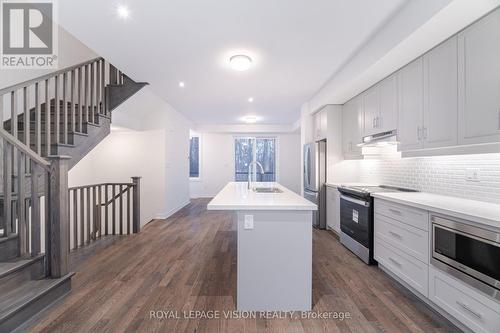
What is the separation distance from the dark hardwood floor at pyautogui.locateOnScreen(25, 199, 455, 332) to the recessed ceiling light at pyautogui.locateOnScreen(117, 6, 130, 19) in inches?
105

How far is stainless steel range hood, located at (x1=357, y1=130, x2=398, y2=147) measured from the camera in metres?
2.87

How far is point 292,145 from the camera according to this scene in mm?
8906

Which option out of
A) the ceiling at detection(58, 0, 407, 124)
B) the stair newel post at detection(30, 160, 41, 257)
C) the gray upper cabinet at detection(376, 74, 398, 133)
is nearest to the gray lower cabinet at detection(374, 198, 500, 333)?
the gray upper cabinet at detection(376, 74, 398, 133)

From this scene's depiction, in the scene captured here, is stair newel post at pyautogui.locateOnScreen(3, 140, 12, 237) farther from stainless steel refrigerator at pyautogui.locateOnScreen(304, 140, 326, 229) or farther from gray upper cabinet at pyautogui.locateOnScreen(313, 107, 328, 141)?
gray upper cabinet at pyautogui.locateOnScreen(313, 107, 328, 141)

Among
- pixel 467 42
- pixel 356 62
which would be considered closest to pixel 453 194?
pixel 467 42

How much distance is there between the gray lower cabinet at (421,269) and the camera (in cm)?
158

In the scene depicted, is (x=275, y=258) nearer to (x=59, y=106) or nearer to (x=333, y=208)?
(x=333, y=208)

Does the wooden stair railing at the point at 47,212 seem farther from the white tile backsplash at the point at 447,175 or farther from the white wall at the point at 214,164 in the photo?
the white wall at the point at 214,164

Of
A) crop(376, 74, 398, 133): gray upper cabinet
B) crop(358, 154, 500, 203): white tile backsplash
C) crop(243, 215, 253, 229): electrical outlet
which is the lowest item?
crop(243, 215, 253, 229): electrical outlet

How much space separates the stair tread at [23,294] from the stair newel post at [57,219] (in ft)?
0.33

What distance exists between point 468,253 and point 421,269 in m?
0.47

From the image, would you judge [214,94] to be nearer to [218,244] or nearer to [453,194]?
[218,244]

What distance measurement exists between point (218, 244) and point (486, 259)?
3029 millimetres

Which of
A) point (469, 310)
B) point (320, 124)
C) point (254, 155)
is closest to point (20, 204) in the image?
point (469, 310)
